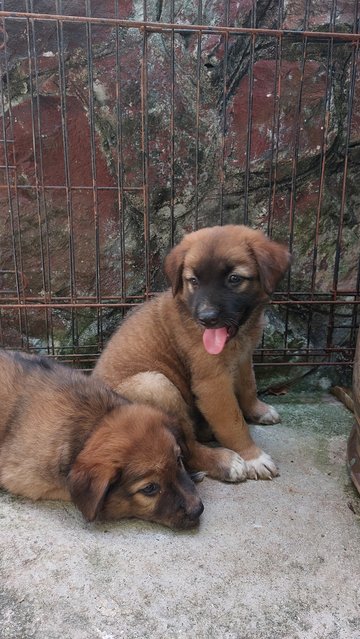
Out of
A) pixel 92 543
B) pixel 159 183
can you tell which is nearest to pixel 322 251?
pixel 159 183

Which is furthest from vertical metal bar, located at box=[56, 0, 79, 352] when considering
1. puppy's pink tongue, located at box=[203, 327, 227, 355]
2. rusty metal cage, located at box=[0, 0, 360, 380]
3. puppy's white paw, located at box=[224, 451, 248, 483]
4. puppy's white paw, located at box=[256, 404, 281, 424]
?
puppy's white paw, located at box=[224, 451, 248, 483]

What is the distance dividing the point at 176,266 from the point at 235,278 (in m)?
0.44

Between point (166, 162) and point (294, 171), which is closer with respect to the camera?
point (294, 171)

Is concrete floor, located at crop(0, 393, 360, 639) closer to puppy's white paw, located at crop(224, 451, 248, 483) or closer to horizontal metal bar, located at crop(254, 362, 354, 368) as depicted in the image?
puppy's white paw, located at crop(224, 451, 248, 483)

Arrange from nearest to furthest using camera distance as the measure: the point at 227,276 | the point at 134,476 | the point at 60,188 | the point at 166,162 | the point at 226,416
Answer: the point at 134,476 → the point at 227,276 → the point at 226,416 → the point at 60,188 → the point at 166,162

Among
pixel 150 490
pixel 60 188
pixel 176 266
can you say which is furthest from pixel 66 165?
pixel 150 490

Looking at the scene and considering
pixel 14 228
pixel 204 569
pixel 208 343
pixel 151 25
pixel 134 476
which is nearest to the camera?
pixel 204 569

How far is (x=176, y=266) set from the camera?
139 inches

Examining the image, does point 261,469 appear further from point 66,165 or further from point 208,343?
point 66,165

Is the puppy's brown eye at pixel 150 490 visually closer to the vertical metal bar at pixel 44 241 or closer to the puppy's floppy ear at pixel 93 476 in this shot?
the puppy's floppy ear at pixel 93 476

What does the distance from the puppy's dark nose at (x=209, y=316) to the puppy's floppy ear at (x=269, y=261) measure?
1.32 feet

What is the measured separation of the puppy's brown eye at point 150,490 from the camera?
110 inches

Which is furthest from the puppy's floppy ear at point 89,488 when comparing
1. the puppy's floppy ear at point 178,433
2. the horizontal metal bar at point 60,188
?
the horizontal metal bar at point 60,188

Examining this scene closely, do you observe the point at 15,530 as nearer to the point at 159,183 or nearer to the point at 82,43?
the point at 159,183
